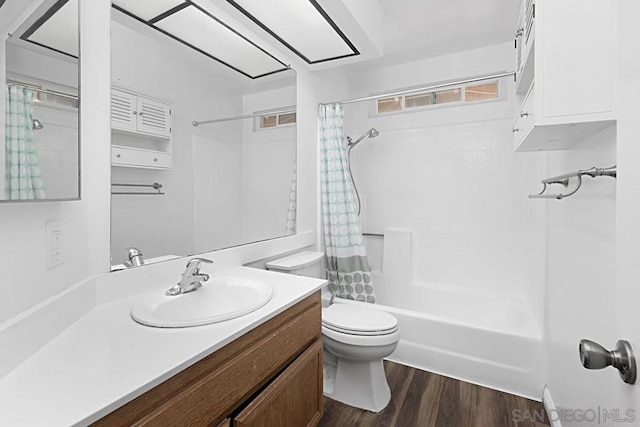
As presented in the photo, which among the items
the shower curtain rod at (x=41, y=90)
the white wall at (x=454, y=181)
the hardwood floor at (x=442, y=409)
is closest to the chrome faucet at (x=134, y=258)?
the shower curtain rod at (x=41, y=90)

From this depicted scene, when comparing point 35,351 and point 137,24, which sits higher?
point 137,24

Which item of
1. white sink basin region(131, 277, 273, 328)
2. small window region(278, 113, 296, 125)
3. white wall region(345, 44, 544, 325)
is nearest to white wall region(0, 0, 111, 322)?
white sink basin region(131, 277, 273, 328)

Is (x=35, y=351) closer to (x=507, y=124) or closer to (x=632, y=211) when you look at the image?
(x=632, y=211)

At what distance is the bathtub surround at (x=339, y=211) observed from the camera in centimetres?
251

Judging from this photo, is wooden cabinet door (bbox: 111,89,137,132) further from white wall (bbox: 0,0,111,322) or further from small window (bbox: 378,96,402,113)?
small window (bbox: 378,96,402,113)

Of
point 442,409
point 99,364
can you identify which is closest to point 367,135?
point 442,409

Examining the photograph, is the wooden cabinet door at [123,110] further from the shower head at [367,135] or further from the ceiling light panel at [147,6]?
the shower head at [367,135]

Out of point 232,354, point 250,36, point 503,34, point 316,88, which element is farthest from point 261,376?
point 503,34

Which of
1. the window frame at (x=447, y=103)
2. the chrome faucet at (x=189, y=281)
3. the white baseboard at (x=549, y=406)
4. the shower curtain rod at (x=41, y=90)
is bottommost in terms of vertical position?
the white baseboard at (x=549, y=406)

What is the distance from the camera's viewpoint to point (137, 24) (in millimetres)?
1289

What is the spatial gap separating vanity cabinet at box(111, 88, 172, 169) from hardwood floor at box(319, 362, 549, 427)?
5.16ft

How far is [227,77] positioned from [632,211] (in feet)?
5.90

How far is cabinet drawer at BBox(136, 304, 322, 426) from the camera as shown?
761mm

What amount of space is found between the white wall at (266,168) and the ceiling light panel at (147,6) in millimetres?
595
